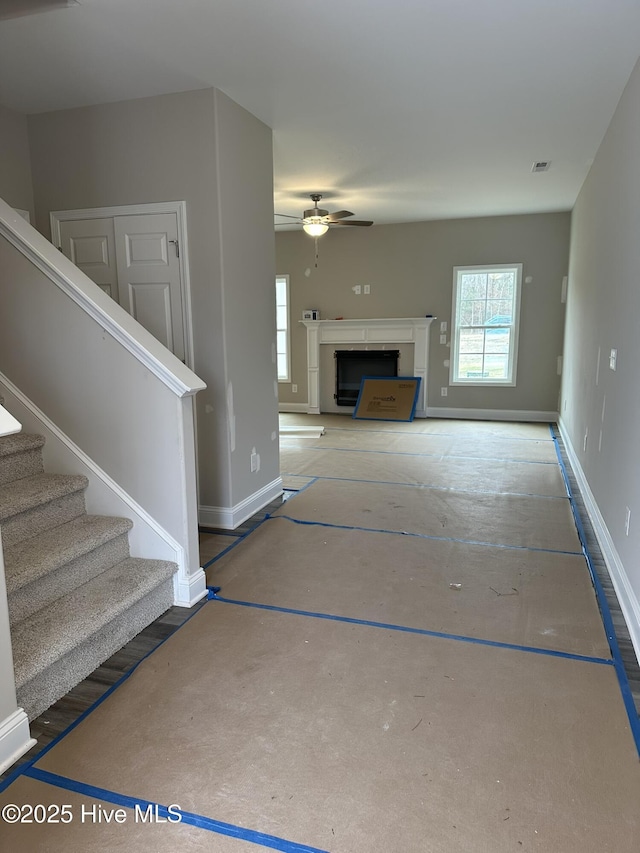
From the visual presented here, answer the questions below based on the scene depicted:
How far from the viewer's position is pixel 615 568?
282 cm

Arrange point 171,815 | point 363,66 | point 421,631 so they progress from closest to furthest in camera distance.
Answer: point 171,815, point 421,631, point 363,66

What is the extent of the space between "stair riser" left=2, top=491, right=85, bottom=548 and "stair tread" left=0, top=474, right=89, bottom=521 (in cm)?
4

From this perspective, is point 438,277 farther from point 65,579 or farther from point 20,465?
point 65,579

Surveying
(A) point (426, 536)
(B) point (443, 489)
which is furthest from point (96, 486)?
(B) point (443, 489)

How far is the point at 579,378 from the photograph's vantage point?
5.11 meters

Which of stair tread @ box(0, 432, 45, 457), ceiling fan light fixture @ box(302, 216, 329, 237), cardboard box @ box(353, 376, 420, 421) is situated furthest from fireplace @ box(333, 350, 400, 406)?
stair tread @ box(0, 432, 45, 457)

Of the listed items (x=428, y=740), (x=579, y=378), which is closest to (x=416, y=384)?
(x=579, y=378)

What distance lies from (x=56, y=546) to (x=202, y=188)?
→ 2241 mm

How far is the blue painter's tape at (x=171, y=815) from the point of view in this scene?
1.41 metres

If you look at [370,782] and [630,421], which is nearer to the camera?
[370,782]

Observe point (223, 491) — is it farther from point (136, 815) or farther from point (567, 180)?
point (567, 180)

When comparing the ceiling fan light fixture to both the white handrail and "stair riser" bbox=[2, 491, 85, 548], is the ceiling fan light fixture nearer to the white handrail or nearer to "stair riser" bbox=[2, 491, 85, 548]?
the white handrail

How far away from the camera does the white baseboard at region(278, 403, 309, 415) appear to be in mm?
8453

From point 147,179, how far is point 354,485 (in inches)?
108
